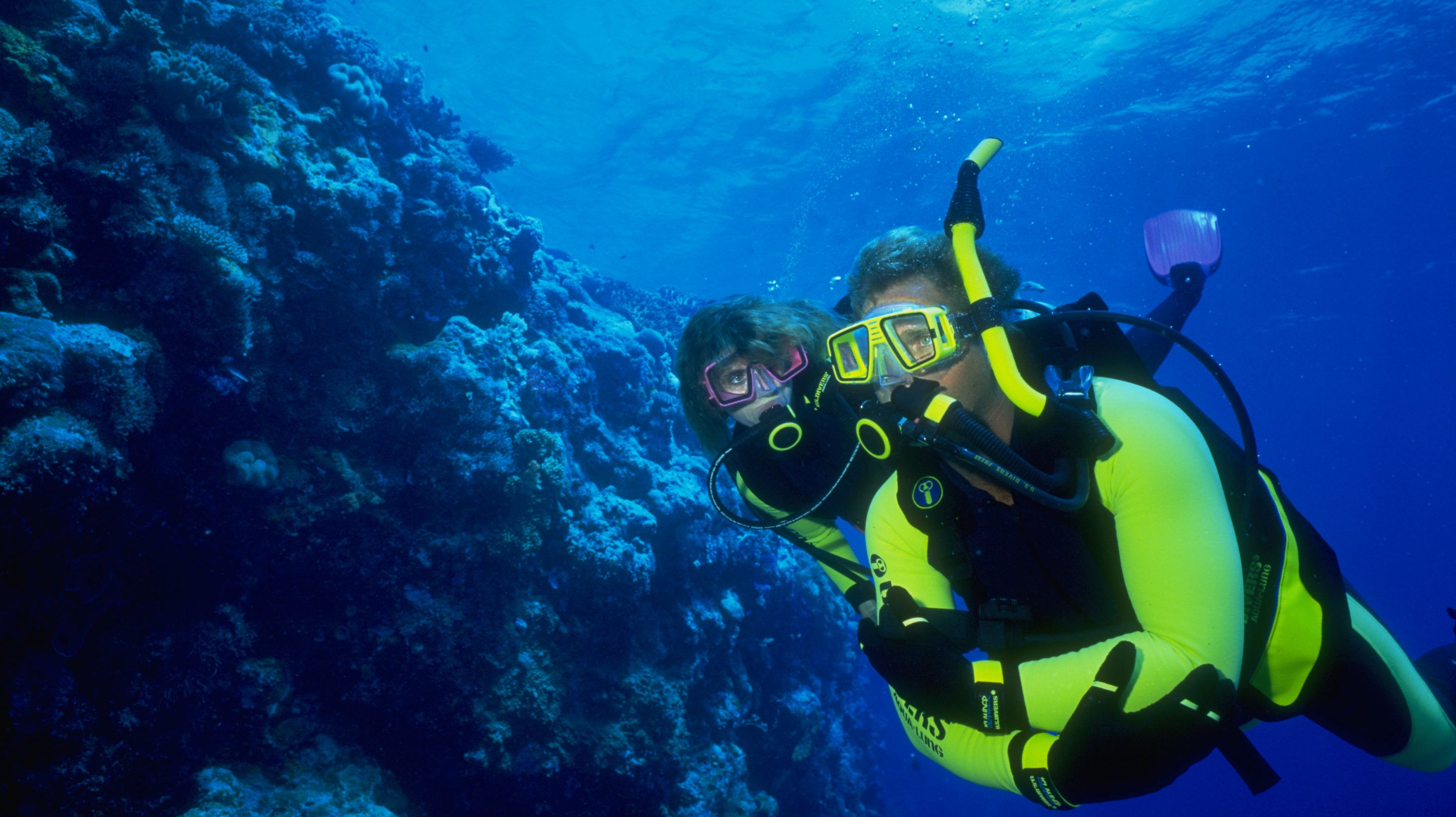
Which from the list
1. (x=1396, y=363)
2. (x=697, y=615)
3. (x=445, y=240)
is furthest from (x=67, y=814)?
(x=1396, y=363)

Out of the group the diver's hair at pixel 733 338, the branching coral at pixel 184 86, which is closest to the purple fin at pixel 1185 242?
the diver's hair at pixel 733 338

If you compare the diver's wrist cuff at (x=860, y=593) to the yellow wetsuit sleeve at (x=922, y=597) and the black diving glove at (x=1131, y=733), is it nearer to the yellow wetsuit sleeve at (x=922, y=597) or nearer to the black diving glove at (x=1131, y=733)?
the yellow wetsuit sleeve at (x=922, y=597)

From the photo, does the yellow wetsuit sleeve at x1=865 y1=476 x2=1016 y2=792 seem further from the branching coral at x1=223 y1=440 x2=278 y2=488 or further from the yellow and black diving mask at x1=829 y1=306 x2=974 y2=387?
the branching coral at x1=223 y1=440 x2=278 y2=488

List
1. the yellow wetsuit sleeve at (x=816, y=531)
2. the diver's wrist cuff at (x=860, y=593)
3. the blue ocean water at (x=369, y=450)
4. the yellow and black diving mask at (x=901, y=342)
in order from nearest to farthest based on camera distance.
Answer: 1. the yellow and black diving mask at (x=901, y=342)
2. the diver's wrist cuff at (x=860, y=593)
3. the yellow wetsuit sleeve at (x=816, y=531)
4. the blue ocean water at (x=369, y=450)

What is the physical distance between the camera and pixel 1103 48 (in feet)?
58.0

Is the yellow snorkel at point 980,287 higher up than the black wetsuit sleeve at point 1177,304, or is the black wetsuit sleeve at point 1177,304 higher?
the black wetsuit sleeve at point 1177,304

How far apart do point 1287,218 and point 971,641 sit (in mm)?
34879

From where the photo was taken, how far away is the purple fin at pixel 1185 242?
512 cm

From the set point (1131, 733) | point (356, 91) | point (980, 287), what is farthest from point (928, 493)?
point (356, 91)

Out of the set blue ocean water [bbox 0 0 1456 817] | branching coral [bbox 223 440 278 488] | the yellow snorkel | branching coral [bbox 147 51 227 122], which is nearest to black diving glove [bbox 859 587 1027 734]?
the yellow snorkel

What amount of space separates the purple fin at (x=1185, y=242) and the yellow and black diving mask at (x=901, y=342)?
15.0ft

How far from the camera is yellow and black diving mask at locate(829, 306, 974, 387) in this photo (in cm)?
198

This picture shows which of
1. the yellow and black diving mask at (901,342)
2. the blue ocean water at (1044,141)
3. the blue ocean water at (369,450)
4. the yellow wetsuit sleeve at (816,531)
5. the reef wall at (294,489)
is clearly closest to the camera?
the yellow and black diving mask at (901,342)

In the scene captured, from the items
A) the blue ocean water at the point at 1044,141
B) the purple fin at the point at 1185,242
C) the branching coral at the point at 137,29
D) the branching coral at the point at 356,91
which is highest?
the blue ocean water at the point at 1044,141
